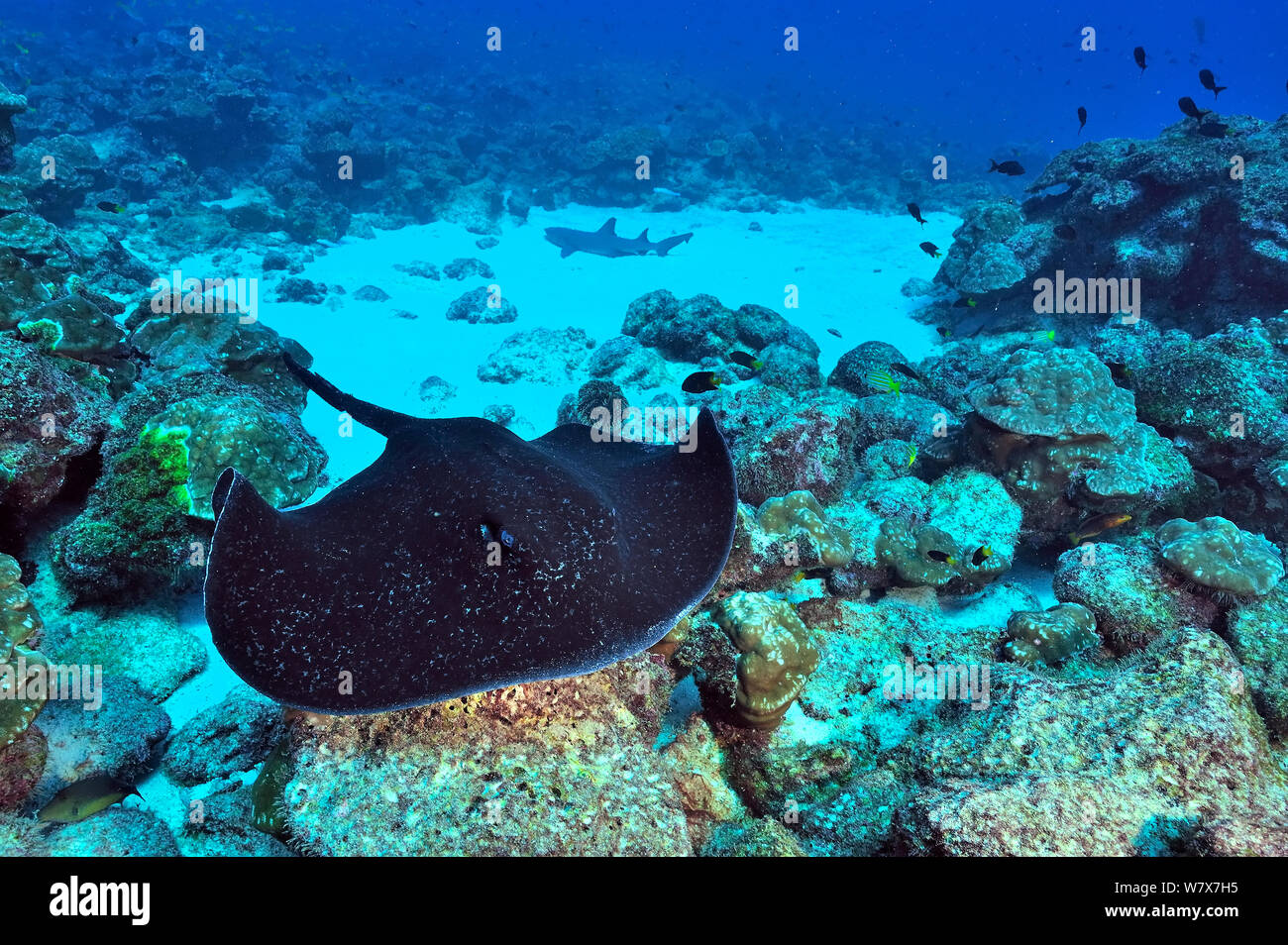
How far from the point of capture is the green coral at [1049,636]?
419 cm

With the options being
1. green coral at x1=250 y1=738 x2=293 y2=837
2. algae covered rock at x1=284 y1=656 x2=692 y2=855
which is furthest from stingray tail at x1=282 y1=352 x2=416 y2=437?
algae covered rock at x1=284 y1=656 x2=692 y2=855

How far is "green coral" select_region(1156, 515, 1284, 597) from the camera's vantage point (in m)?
4.28

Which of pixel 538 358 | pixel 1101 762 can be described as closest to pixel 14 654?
pixel 1101 762

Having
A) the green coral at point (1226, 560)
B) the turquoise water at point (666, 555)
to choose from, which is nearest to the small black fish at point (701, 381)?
the turquoise water at point (666, 555)

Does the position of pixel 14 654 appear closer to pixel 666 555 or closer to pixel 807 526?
pixel 666 555

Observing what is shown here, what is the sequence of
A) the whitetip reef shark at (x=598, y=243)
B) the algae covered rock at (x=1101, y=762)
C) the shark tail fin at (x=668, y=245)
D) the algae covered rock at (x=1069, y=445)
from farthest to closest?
the shark tail fin at (x=668, y=245), the whitetip reef shark at (x=598, y=243), the algae covered rock at (x=1069, y=445), the algae covered rock at (x=1101, y=762)

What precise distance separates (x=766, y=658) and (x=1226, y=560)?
395cm

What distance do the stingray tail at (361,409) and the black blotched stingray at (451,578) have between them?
115cm

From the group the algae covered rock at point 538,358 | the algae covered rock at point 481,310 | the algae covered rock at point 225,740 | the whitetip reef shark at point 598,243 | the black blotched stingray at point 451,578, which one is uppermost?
the whitetip reef shark at point 598,243

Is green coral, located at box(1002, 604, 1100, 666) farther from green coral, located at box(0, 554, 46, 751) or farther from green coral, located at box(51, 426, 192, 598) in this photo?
green coral, located at box(51, 426, 192, 598)

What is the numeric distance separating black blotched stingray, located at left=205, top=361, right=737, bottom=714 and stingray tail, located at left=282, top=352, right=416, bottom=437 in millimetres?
1147

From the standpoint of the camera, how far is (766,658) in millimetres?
3389

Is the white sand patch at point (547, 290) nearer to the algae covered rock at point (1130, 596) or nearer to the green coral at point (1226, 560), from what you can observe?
the algae covered rock at point (1130, 596)
